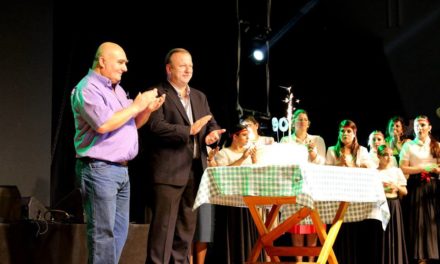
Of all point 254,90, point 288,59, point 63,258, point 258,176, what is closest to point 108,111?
point 258,176

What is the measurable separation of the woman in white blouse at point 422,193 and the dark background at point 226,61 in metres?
1.06

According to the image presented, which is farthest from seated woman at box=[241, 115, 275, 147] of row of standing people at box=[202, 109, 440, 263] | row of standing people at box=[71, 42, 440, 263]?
row of standing people at box=[71, 42, 440, 263]

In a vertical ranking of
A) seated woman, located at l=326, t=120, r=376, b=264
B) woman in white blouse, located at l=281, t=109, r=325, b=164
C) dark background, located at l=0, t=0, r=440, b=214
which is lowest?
seated woman, located at l=326, t=120, r=376, b=264

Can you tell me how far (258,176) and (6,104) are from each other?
2.14 meters

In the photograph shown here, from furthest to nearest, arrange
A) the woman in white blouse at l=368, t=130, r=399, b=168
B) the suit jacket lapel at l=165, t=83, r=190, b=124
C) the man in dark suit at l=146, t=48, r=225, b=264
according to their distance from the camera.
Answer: the woman in white blouse at l=368, t=130, r=399, b=168
the suit jacket lapel at l=165, t=83, r=190, b=124
the man in dark suit at l=146, t=48, r=225, b=264

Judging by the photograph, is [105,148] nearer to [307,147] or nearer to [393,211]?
A: [307,147]

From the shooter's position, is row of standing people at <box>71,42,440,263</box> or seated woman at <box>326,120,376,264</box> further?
seated woman at <box>326,120,376,264</box>

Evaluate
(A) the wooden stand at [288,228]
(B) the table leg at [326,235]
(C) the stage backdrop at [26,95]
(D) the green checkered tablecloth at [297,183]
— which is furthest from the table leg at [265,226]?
(C) the stage backdrop at [26,95]

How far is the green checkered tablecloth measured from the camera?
133 inches

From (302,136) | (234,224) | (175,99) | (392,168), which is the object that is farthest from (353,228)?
(175,99)

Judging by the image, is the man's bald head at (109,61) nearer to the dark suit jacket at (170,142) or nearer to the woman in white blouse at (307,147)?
the dark suit jacket at (170,142)

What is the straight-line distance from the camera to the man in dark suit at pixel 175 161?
384 centimetres

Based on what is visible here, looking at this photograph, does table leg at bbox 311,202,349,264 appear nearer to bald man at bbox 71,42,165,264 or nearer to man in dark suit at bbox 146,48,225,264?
man in dark suit at bbox 146,48,225,264

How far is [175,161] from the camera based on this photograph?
3.93 metres
